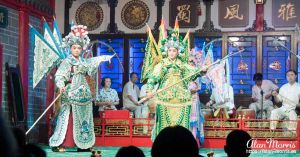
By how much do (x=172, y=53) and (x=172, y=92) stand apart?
1.98 ft

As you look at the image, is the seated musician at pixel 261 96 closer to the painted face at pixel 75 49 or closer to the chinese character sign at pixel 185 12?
the chinese character sign at pixel 185 12

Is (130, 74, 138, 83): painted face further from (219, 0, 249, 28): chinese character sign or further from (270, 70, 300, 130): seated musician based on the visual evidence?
(270, 70, 300, 130): seated musician

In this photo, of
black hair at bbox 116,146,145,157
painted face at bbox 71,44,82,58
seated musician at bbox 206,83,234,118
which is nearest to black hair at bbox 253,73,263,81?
seated musician at bbox 206,83,234,118

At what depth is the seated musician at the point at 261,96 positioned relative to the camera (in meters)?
12.2

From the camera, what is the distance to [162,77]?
8.90 metres

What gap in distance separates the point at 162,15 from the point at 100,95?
2.87 m

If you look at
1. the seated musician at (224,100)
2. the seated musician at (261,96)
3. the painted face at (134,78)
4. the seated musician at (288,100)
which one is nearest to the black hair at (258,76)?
the seated musician at (261,96)

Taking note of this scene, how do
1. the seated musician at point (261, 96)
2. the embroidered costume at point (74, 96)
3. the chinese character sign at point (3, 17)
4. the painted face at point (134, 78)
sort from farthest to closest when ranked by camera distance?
1. the painted face at point (134, 78)
2. the seated musician at point (261, 96)
3. the chinese character sign at point (3, 17)
4. the embroidered costume at point (74, 96)

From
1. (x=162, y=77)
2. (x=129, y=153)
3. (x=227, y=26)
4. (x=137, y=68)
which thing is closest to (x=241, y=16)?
(x=227, y=26)

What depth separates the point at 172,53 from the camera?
8.83m

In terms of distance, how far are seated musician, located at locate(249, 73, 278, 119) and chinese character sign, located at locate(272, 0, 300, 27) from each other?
1.50 m

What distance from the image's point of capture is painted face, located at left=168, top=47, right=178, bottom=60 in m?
8.83

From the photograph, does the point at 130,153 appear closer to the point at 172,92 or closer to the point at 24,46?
the point at 172,92

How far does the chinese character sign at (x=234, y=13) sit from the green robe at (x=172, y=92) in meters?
4.79
